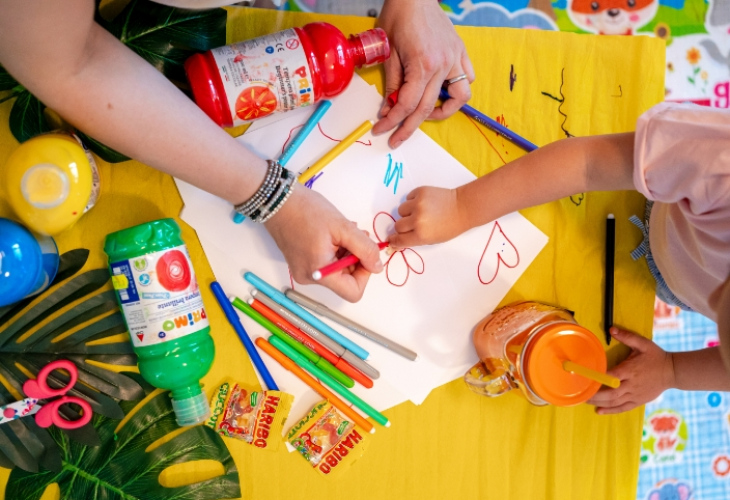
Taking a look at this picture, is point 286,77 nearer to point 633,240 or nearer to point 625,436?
point 633,240

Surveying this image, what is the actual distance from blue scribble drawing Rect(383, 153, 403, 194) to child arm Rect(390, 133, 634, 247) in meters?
0.03

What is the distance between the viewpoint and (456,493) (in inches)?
26.3

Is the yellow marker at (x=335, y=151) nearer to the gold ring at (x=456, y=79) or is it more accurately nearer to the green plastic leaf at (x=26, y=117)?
the gold ring at (x=456, y=79)

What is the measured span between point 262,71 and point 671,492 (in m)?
0.83

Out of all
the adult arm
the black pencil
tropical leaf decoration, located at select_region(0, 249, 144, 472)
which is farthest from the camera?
the black pencil

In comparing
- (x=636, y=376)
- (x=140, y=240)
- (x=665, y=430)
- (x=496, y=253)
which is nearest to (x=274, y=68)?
(x=140, y=240)

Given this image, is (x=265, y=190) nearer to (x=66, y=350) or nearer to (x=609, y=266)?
(x=66, y=350)

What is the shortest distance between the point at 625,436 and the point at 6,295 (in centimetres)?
76

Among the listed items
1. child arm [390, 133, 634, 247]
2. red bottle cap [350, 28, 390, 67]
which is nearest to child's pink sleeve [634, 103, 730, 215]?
child arm [390, 133, 634, 247]

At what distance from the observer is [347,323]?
629mm

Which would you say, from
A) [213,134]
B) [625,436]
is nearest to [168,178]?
[213,134]

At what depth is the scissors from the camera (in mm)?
566

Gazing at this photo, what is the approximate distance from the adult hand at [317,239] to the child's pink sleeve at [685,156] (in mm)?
284

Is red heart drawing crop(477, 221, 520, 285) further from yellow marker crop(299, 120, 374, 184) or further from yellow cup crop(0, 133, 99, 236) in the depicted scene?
yellow cup crop(0, 133, 99, 236)
